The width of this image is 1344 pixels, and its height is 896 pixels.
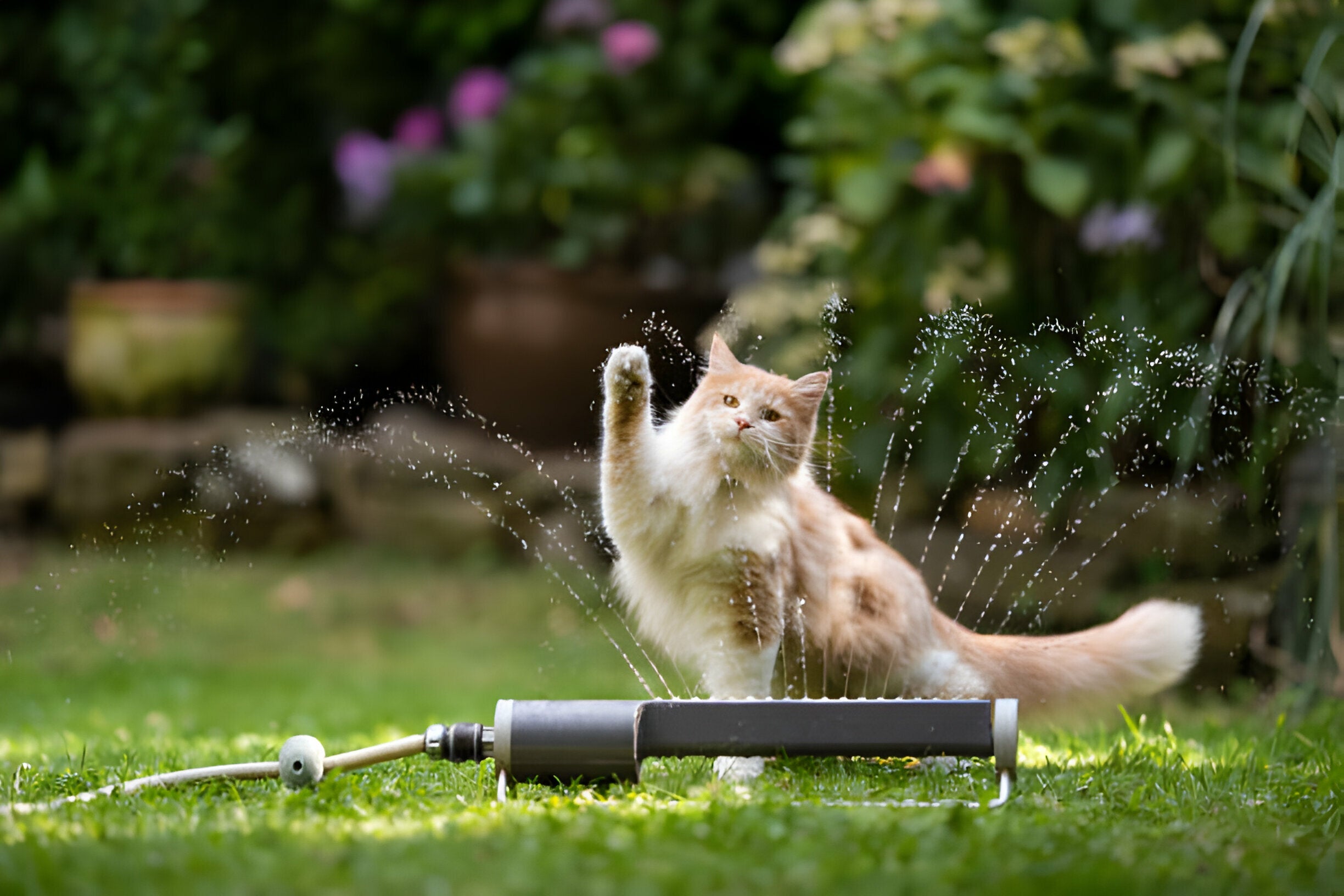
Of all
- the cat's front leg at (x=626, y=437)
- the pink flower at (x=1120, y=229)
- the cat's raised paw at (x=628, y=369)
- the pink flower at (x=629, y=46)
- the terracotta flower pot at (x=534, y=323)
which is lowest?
the cat's front leg at (x=626, y=437)

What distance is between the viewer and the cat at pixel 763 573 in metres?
1.88

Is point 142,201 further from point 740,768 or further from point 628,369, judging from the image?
point 740,768

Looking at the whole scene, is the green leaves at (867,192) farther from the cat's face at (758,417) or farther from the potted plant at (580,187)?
the cat's face at (758,417)

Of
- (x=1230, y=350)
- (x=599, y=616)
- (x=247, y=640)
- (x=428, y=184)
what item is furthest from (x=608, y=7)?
(x=599, y=616)

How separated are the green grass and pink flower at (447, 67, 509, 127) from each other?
269cm

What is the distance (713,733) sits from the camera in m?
1.72

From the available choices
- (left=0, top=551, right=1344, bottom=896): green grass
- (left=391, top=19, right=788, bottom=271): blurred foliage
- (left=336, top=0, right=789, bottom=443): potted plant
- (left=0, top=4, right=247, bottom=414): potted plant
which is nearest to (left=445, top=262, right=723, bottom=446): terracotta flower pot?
(left=336, top=0, right=789, bottom=443): potted plant

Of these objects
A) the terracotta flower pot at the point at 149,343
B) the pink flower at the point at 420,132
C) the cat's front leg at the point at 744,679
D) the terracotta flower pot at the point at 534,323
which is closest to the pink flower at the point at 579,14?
the pink flower at the point at 420,132

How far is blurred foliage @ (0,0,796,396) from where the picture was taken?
5348mm

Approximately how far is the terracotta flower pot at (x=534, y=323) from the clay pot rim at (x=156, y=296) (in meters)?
1.11

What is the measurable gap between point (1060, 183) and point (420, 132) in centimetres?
307

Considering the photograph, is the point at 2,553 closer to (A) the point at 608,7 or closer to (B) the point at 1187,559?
(A) the point at 608,7

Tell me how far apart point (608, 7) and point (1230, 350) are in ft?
11.1

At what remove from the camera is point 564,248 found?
5008 millimetres
